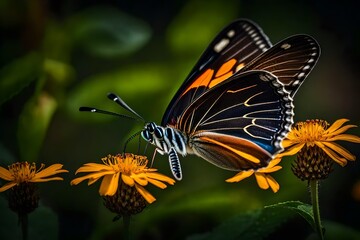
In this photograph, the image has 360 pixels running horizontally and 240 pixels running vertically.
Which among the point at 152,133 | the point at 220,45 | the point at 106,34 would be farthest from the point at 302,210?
the point at 106,34

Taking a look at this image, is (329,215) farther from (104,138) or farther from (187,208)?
(104,138)

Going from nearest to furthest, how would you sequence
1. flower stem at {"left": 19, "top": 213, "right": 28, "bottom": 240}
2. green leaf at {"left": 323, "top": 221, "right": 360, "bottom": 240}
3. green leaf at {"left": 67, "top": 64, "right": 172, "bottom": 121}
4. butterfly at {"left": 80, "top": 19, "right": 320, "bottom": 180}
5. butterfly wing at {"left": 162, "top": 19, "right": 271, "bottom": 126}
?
flower stem at {"left": 19, "top": 213, "right": 28, "bottom": 240}
butterfly at {"left": 80, "top": 19, "right": 320, "bottom": 180}
butterfly wing at {"left": 162, "top": 19, "right": 271, "bottom": 126}
green leaf at {"left": 323, "top": 221, "right": 360, "bottom": 240}
green leaf at {"left": 67, "top": 64, "right": 172, "bottom": 121}

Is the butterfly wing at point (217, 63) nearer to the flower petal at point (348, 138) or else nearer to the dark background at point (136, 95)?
the flower petal at point (348, 138)

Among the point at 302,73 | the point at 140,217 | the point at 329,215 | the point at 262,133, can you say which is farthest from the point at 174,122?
the point at 329,215

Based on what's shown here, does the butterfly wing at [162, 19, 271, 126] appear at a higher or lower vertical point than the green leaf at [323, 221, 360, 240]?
higher

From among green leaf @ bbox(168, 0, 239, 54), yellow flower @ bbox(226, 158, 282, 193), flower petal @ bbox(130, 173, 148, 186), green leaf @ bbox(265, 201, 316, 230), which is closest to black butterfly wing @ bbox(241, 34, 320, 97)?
yellow flower @ bbox(226, 158, 282, 193)

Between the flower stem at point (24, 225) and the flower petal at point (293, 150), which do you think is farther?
the flower petal at point (293, 150)

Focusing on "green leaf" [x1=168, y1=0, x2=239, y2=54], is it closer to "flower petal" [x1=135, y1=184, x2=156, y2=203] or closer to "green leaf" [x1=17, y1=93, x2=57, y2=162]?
"green leaf" [x1=17, y1=93, x2=57, y2=162]

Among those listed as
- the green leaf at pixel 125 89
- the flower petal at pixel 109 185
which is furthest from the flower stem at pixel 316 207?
the green leaf at pixel 125 89
